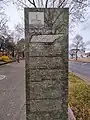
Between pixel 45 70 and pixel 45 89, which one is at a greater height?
pixel 45 70

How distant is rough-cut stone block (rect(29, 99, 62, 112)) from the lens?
4020mm

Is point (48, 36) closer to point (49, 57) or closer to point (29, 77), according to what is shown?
point (49, 57)

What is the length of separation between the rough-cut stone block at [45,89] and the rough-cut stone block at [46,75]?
0.25ft

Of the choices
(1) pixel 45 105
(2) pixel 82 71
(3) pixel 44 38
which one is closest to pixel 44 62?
(3) pixel 44 38

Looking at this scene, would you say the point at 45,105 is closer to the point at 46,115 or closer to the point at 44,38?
the point at 46,115

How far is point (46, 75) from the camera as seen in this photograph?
4.00 meters

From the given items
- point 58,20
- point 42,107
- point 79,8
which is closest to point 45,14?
point 58,20

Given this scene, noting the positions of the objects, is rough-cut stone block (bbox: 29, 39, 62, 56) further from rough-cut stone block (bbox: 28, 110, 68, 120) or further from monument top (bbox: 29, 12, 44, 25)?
rough-cut stone block (bbox: 28, 110, 68, 120)

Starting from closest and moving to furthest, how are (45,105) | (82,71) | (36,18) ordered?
(36,18)
(45,105)
(82,71)

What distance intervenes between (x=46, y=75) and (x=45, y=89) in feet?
0.86

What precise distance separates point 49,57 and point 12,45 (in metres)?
66.8

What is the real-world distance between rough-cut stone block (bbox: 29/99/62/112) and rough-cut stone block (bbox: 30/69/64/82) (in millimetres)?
416

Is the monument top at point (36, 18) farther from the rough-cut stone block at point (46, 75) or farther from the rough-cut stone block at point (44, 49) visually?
the rough-cut stone block at point (46, 75)

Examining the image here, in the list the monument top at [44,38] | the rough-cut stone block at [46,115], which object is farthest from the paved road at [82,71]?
the monument top at [44,38]
